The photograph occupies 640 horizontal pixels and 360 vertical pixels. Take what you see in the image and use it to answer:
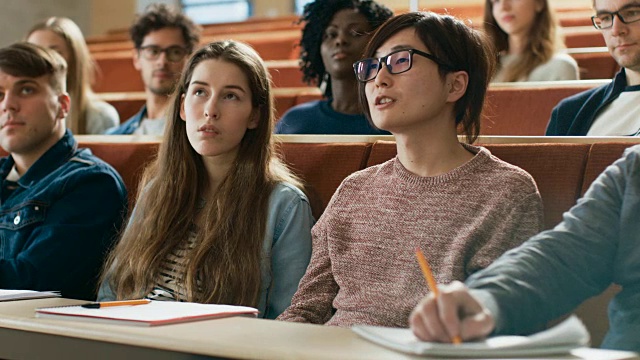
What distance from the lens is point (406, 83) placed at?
93cm

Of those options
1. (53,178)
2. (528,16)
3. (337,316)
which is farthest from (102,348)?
(528,16)

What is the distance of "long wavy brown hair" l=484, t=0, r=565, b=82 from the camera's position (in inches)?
63.7

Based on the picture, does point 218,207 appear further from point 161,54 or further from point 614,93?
point 161,54

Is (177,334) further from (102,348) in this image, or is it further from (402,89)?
(402,89)

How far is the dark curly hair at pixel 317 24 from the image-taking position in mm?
1518

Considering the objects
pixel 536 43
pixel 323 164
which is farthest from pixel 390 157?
pixel 536 43

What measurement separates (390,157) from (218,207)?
22 centimetres

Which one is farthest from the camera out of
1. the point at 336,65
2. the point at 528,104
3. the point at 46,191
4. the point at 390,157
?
the point at 336,65

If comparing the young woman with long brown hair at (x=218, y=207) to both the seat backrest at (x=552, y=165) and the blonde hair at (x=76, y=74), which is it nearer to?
Result: the seat backrest at (x=552, y=165)

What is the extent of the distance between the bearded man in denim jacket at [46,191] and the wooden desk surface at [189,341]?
1.39ft

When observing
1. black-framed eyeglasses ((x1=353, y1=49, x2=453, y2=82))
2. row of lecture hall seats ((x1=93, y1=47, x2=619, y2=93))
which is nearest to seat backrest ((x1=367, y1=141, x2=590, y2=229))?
black-framed eyeglasses ((x1=353, y1=49, x2=453, y2=82))

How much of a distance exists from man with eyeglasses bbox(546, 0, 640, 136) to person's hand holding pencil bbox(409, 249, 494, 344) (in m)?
0.51

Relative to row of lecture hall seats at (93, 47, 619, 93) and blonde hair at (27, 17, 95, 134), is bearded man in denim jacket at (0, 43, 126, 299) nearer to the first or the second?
blonde hair at (27, 17, 95, 134)

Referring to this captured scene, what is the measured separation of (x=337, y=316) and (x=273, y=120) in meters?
0.34
